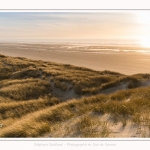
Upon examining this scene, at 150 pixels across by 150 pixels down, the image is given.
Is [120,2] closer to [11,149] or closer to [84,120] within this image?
[84,120]

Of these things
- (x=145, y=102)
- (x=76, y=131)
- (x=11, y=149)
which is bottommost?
(x=11, y=149)

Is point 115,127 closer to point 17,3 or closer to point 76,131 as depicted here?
point 76,131

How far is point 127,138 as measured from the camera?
5.65 meters

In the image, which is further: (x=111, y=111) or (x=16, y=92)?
(x=16, y=92)

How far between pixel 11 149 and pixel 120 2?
4730mm

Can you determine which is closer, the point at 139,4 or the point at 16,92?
the point at 139,4

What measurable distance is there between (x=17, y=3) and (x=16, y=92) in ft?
22.9

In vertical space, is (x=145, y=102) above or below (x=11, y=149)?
above

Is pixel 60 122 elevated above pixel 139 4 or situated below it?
below

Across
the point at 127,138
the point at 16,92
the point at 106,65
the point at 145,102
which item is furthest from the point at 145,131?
the point at 106,65

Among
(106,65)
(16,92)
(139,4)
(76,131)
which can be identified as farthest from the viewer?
(106,65)

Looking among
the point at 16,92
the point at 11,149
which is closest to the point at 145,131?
the point at 11,149

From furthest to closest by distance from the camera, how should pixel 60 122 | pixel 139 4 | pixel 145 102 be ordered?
pixel 145 102, pixel 60 122, pixel 139 4

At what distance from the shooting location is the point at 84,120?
21.3 ft
